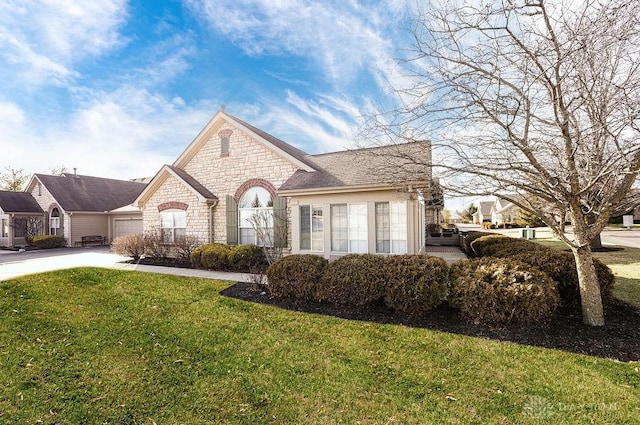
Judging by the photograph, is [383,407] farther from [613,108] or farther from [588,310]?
[613,108]

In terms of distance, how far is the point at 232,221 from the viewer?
570 inches

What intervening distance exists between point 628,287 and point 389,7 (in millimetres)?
10688

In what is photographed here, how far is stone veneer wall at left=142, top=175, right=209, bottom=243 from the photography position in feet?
49.2

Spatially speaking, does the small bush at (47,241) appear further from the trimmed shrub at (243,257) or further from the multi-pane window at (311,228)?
the multi-pane window at (311,228)

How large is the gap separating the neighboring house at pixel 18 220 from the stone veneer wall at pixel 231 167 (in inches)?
731

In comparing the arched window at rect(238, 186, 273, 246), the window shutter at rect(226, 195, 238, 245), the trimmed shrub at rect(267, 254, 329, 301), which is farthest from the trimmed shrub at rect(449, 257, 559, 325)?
the window shutter at rect(226, 195, 238, 245)

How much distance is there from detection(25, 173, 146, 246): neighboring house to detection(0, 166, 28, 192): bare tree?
1682 cm

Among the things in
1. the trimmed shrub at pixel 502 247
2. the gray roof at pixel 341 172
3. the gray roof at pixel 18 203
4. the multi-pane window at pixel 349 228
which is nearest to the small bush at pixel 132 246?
the gray roof at pixel 341 172

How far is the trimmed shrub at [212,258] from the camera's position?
12125 mm

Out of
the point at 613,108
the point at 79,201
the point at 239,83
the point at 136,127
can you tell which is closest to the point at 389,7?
the point at 613,108

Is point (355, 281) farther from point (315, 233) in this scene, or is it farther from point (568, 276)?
point (315, 233)

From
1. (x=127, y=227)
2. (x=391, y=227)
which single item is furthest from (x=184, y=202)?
(x=127, y=227)

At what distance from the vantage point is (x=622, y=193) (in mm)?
5488

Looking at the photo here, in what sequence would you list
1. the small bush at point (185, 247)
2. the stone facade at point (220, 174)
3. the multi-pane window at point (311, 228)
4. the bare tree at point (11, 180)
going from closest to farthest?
the multi-pane window at point (311, 228), the small bush at point (185, 247), the stone facade at point (220, 174), the bare tree at point (11, 180)
